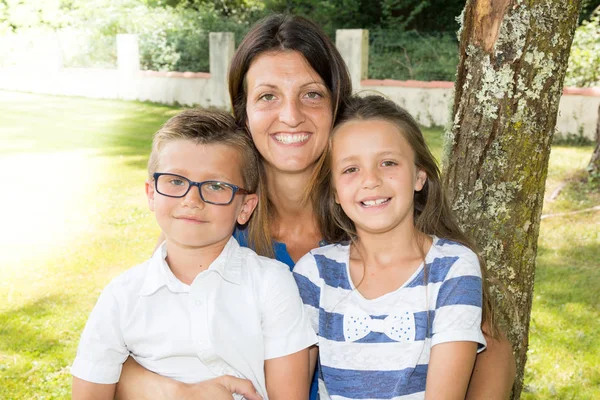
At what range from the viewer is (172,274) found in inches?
81.5

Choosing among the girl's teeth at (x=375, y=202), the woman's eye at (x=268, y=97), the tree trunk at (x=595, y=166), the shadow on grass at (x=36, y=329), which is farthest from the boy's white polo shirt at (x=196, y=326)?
the tree trunk at (x=595, y=166)

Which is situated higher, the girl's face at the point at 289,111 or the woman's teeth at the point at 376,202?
the girl's face at the point at 289,111

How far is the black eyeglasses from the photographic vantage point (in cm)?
205

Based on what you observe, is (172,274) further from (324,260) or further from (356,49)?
(356,49)

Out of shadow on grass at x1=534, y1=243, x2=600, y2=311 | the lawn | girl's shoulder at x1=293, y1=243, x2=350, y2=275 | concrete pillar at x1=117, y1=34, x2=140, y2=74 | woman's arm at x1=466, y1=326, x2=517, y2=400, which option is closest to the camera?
woman's arm at x1=466, y1=326, x2=517, y2=400

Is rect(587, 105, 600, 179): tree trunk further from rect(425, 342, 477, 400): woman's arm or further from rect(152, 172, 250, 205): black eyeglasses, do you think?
rect(152, 172, 250, 205): black eyeglasses

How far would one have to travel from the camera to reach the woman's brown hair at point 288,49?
2.42 metres

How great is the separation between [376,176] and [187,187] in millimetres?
561

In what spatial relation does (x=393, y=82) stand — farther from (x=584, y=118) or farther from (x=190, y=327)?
(x=190, y=327)

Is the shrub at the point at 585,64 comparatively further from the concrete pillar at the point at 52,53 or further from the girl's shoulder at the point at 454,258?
the concrete pillar at the point at 52,53

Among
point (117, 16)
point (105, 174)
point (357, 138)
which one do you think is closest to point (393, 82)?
point (105, 174)

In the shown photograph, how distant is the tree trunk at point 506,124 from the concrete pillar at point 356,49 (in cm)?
931

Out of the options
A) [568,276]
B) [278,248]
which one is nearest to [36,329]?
[278,248]

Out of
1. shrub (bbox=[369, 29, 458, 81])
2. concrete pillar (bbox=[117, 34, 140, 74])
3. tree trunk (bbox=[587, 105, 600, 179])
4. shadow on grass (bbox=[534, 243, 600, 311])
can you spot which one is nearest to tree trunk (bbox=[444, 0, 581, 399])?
shadow on grass (bbox=[534, 243, 600, 311])
